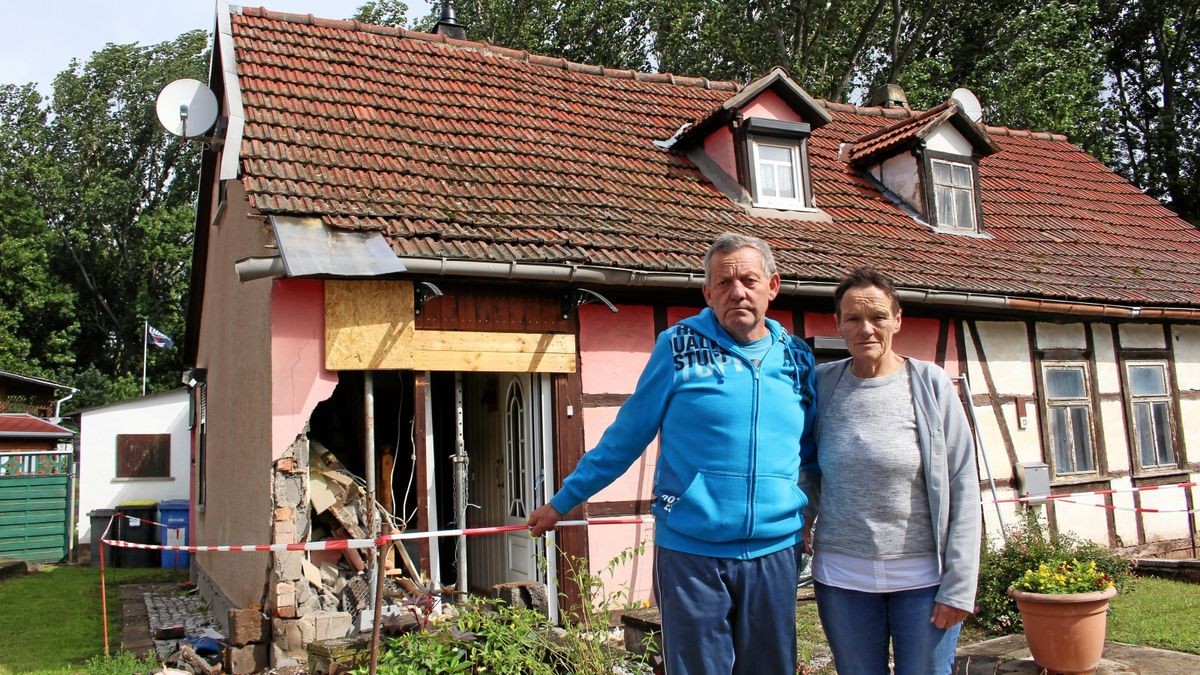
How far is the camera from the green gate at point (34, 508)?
17.3 metres

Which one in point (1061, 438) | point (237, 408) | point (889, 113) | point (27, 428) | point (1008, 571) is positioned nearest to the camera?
point (1008, 571)

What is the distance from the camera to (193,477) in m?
13.4

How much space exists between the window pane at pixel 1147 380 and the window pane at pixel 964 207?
2.52 metres

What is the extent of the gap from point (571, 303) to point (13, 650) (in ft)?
18.6

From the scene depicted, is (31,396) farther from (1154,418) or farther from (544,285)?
(1154,418)

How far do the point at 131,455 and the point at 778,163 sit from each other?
43.9ft

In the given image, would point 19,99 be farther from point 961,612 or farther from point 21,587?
point 961,612

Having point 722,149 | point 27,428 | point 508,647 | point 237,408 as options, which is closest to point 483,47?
point 722,149

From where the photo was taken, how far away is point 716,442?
9.98ft

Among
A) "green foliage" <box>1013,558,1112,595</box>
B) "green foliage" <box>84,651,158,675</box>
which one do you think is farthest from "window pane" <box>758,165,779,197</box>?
"green foliage" <box>84,651,158,675</box>

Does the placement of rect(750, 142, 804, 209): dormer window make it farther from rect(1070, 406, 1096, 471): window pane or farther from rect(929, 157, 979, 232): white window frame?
rect(1070, 406, 1096, 471): window pane

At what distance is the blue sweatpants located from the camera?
2980mm

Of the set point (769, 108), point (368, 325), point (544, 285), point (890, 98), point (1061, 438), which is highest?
point (890, 98)

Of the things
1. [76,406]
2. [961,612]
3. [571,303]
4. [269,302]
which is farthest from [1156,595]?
[76,406]
